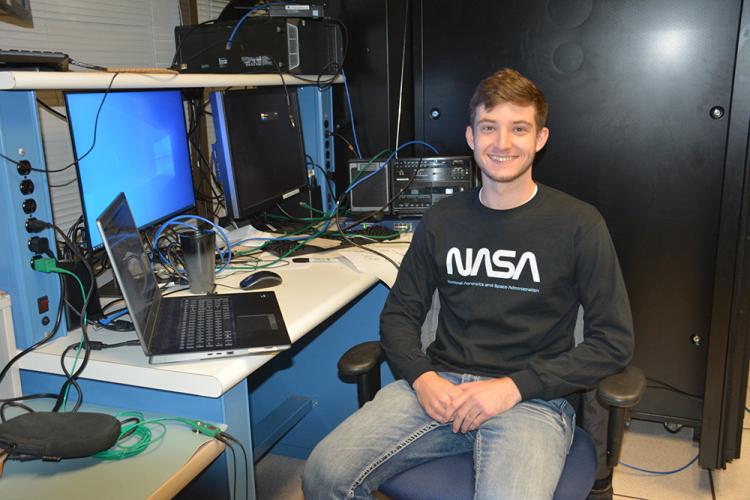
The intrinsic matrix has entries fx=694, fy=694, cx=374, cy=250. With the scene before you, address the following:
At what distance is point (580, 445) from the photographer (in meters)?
1.47

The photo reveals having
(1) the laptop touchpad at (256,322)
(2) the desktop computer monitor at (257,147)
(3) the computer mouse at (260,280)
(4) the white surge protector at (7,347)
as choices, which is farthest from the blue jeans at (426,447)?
(2) the desktop computer monitor at (257,147)

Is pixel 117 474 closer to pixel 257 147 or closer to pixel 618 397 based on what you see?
pixel 618 397

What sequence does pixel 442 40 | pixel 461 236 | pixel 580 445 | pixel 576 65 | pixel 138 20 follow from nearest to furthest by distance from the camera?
pixel 580 445
pixel 461 236
pixel 576 65
pixel 442 40
pixel 138 20

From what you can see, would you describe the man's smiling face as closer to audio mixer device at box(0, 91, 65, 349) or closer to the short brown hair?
the short brown hair

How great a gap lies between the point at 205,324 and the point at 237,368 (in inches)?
7.1

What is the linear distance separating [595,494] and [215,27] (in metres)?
1.75

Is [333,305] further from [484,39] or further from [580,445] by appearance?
[484,39]

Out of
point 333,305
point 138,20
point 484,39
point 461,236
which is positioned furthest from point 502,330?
point 138,20

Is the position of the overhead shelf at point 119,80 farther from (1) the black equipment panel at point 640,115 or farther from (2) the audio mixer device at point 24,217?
(1) the black equipment panel at point 640,115

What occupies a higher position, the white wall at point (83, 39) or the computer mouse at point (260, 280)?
the white wall at point (83, 39)

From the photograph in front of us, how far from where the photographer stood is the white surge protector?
135 centimetres

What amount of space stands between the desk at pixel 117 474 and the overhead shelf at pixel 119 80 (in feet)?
2.18

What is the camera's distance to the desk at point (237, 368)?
1.27 meters

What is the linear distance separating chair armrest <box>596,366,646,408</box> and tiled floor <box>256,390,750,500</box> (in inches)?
35.7
